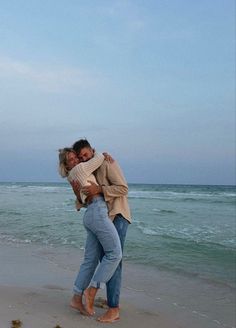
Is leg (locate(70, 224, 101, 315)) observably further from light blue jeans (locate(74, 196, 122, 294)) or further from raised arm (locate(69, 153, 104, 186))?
raised arm (locate(69, 153, 104, 186))

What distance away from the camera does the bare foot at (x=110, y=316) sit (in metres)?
4.51

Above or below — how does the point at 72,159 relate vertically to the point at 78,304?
above

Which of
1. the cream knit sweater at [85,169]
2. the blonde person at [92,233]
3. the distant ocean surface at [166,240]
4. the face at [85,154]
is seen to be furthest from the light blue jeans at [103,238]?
the distant ocean surface at [166,240]

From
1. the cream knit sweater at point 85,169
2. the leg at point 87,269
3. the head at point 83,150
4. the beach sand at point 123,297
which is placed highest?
the head at point 83,150

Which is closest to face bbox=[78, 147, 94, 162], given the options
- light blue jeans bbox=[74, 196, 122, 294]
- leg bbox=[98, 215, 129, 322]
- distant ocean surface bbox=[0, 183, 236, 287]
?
light blue jeans bbox=[74, 196, 122, 294]

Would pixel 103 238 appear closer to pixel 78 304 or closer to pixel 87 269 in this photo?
pixel 87 269

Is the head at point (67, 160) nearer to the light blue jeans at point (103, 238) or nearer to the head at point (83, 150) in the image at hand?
the head at point (83, 150)

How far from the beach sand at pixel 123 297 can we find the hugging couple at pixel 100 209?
269 mm

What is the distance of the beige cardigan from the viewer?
4516 millimetres

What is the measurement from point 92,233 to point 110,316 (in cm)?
83

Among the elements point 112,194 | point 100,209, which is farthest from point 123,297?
point 112,194

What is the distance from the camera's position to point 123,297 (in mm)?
5984

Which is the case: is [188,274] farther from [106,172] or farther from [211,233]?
[211,233]

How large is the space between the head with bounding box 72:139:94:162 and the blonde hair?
0.07 m
